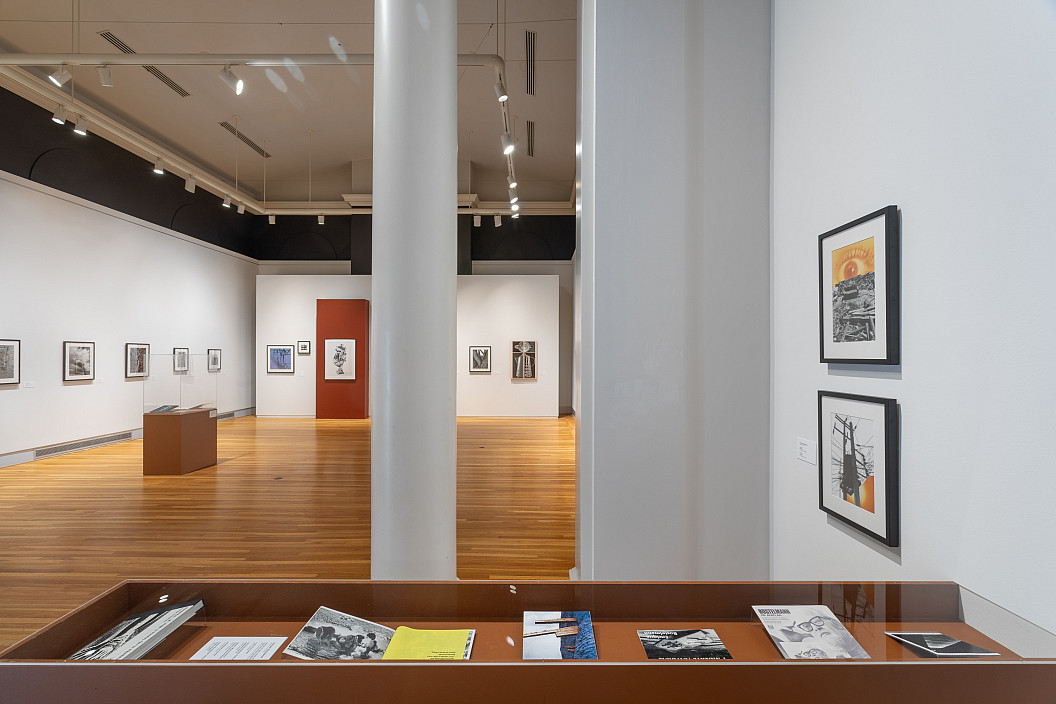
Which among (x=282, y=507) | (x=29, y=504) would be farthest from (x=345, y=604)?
(x=29, y=504)

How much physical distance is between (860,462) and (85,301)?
38.7 ft

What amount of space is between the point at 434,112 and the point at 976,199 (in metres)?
2.69

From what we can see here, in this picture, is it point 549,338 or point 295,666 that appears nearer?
point 295,666

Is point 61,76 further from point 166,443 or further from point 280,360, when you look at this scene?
point 280,360

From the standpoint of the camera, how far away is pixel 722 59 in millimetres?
2811

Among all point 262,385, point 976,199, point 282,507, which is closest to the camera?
point 976,199

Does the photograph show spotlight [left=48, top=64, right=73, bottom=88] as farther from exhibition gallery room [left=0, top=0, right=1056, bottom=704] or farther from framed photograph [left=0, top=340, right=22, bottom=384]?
framed photograph [left=0, top=340, right=22, bottom=384]

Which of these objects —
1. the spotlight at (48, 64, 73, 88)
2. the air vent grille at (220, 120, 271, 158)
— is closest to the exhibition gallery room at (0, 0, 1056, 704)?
the spotlight at (48, 64, 73, 88)

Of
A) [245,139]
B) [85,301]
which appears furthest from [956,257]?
[245,139]

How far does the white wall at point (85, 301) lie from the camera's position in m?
8.09

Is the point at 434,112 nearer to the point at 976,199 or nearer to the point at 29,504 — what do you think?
the point at 976,199

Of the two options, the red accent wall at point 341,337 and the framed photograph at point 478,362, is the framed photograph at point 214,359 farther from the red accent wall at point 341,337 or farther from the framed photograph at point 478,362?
the framed photograph at point 478,362

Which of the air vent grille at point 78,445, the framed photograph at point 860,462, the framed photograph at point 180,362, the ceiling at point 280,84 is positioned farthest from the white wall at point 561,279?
the framed photograph at point 860,462

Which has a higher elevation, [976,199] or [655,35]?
[655,35]
